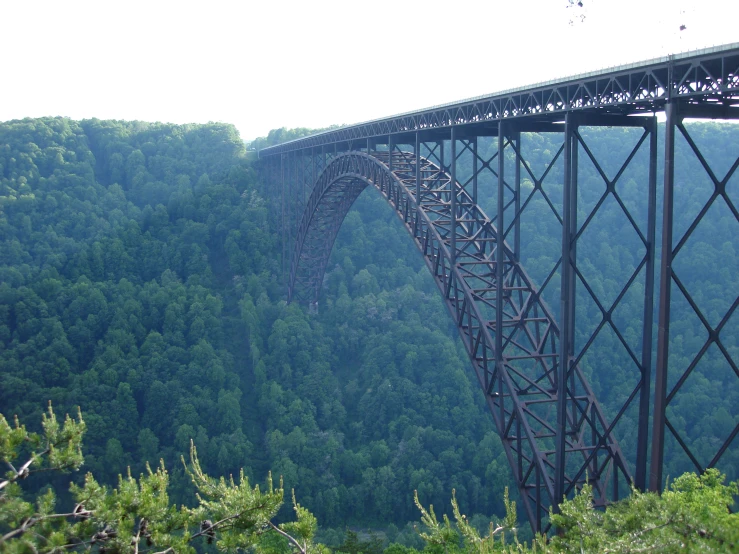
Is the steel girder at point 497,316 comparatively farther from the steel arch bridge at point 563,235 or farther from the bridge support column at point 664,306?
the bridge support column at point 664,306

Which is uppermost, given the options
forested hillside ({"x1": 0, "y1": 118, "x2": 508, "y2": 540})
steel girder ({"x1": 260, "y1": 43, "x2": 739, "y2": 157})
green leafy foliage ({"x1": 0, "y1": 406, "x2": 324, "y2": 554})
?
steel girder ({"x1": 260, "y1": 43, "x2": 739, "y2": 157})

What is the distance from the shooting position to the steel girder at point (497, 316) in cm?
1198

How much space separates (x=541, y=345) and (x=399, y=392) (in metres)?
20.3

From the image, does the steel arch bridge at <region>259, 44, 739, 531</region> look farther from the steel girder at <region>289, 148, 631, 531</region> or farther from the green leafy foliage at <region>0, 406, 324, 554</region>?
the green leafy foliage at <region>0, 406, 324, 554</region>

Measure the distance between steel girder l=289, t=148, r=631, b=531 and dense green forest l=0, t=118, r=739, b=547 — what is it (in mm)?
5590

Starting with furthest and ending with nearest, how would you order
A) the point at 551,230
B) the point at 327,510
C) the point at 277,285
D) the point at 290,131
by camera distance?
the point at 290,131 < the point at 551,230 < the point at 277,285 < the point at 327,510

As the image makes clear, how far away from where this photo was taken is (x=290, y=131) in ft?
197

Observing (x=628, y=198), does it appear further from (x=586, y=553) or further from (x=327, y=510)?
(x=586, y=553)

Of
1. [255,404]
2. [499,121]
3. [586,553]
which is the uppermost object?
[499,121]

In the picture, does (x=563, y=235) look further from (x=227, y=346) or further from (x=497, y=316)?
(x=227, y=346)

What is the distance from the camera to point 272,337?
122 ft

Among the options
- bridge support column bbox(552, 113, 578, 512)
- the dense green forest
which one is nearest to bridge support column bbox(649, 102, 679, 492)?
bridge support column bbox(552, 113, 578, 512)

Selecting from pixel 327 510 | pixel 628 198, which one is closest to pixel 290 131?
pixel 628 198

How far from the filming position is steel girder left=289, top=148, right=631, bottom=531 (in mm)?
11984
